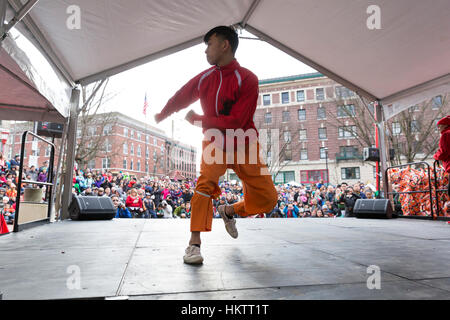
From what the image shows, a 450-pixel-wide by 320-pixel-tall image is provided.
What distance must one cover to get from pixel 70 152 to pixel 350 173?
3161cm

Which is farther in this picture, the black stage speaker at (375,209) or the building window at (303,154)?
the building window at (303,154)

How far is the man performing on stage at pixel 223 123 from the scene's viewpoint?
2.27m

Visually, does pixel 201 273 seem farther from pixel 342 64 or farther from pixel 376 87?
pixel 376 87

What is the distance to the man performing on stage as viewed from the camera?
227 cm

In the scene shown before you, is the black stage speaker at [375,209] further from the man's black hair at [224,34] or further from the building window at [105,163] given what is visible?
the building window at [105,163]

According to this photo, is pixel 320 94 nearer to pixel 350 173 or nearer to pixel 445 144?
pixel 350 173

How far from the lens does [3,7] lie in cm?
222

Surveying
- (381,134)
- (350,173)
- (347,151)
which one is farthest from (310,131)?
(381,134)

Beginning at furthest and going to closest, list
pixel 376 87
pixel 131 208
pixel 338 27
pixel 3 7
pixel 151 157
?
pixel 151 157, pixel 131 208, pixel 376 87, pixel 338 27, pixel 3 7

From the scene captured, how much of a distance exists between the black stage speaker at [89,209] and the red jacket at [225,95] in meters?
4.06

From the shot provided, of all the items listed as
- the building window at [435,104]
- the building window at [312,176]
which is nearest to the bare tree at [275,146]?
the building window at [312,176]

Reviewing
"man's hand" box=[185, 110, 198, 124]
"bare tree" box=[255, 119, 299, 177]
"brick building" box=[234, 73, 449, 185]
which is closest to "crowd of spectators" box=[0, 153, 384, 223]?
"man's hand" box=[185, 110, 198, 124]
